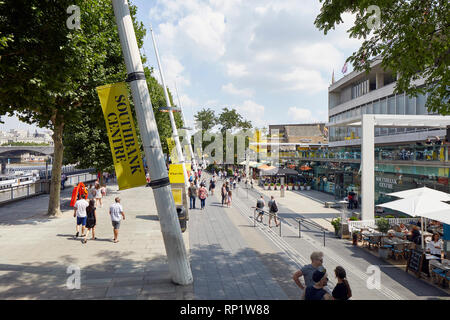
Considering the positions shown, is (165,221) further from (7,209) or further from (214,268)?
(7,209)

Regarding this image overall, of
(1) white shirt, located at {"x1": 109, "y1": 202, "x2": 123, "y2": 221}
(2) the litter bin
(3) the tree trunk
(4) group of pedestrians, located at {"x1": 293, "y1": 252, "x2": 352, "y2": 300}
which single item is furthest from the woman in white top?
(3) the tree trunk

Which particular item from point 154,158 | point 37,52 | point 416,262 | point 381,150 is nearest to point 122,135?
point 154,158

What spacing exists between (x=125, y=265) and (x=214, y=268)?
8.06 ft

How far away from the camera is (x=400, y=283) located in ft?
27.7

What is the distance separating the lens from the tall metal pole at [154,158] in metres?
6.79

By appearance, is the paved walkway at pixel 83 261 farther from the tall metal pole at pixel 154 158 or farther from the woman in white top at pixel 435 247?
the woman in white top at pixel 435 247

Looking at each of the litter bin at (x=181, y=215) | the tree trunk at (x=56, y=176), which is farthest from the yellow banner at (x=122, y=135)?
the tree trunk at (x=56, y=176)

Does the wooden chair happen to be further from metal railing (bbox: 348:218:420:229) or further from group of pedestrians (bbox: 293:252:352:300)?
group of pedestrians (bbox: 293:252:352:300)

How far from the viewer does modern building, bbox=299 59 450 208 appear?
16500 mm

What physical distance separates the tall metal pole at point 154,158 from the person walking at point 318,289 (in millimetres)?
2896

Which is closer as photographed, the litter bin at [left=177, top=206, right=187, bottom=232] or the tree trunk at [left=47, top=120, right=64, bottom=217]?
the litter bin at [left=177, top=206, right=187, bottom=232]

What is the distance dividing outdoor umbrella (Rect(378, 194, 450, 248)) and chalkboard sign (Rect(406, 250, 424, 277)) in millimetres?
1175
